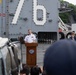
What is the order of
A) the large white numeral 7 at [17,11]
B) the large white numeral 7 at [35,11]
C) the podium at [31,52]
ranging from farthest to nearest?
the large white numeral 7 at [35,11], the large white numeral 7 at [17,11], the podium at [31,52]

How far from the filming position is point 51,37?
80.1ft

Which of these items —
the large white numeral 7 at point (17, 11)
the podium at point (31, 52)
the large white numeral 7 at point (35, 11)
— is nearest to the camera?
the podium at point (31, 52)

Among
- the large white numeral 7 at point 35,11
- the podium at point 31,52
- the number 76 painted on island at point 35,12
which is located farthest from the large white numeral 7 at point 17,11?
the podium at point 31,52

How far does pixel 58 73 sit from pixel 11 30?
20.0 meters

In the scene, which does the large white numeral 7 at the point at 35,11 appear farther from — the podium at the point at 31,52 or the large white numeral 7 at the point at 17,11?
the podium at the point at 31,52

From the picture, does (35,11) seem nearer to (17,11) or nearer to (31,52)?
(17,11)

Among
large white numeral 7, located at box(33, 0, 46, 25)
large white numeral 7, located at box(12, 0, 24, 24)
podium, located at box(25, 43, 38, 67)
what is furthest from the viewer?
large white numeral 7, located at box(33, 0, 46, 25)

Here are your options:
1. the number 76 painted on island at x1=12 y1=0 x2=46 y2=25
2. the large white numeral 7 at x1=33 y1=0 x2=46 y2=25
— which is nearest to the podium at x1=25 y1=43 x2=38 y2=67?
the number 76 painted on island at x1=12 y1=0 x2=46 y2=25

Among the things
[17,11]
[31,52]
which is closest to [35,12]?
[17,11]

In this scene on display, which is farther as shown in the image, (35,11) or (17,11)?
(35,11)

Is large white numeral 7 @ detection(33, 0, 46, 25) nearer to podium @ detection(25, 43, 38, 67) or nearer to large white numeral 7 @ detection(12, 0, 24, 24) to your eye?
large white numeral 7 @ detection(12, 0, 24, 24)

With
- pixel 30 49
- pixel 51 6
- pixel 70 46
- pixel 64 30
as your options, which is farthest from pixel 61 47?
pixel 64 30

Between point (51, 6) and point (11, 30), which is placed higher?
point (51, 6)

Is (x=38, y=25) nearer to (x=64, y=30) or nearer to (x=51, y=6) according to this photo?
(x=51, y=6)
